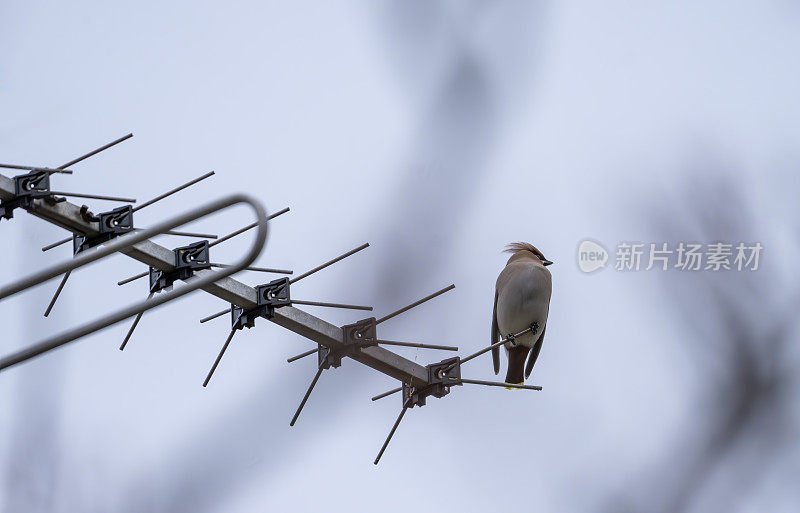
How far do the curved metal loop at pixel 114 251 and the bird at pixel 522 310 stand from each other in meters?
7.81

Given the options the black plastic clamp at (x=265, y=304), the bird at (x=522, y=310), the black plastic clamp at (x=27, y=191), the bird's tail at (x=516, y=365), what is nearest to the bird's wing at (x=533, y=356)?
the bird at (x=522, y=310)

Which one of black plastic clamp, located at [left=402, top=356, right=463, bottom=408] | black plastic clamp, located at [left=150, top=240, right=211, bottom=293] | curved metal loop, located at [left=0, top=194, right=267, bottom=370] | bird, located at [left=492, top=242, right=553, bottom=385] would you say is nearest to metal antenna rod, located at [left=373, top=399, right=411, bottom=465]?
black plastic clamp, located at [left=402, top=356, right=463, bottom=408]

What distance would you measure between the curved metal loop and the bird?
781 centimetres

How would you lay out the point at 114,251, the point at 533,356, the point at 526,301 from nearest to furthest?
the point at 114,251 < the point at 526,301 < the point at 533,356

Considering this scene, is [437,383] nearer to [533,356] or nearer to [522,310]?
[522,310]

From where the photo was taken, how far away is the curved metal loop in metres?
3.15

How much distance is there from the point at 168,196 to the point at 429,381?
1870 millimetres

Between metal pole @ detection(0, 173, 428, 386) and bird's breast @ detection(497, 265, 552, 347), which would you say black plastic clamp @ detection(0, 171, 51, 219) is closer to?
metal pole @ detection(0, 173, 428, 386)

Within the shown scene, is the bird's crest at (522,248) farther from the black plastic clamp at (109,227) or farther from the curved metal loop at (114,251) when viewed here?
the curved metal loop at (114,251)

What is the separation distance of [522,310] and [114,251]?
8.01 m

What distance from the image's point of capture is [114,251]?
11.2 feet

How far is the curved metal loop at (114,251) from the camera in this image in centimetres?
315

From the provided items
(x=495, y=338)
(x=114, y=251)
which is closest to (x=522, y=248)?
(x=495, y=338)

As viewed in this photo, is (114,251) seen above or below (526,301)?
above
